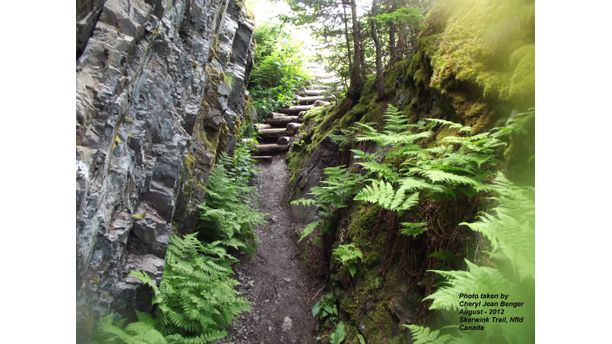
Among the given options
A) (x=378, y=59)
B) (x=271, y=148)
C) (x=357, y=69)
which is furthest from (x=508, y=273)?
(x=271, y=148)

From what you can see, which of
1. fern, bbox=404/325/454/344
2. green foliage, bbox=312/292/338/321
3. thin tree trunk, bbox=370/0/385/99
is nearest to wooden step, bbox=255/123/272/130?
thin tree trunk, bbox=370/0/385/99

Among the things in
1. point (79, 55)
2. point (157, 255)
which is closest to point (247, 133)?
point (157, 255)

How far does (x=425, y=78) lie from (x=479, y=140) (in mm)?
2408

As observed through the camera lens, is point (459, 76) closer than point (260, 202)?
Yes

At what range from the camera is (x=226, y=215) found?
623cm

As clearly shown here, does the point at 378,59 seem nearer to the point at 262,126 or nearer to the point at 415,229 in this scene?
the point at 415,229

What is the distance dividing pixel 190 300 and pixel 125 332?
77 centimetres

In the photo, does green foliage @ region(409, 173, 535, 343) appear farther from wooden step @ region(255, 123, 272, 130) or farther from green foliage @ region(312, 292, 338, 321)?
wooden step @ region(255, 123, 272, 130)

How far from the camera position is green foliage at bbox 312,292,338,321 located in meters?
4.72

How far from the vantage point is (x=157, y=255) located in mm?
4012

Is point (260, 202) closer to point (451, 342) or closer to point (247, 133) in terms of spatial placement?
point (247, 133)
